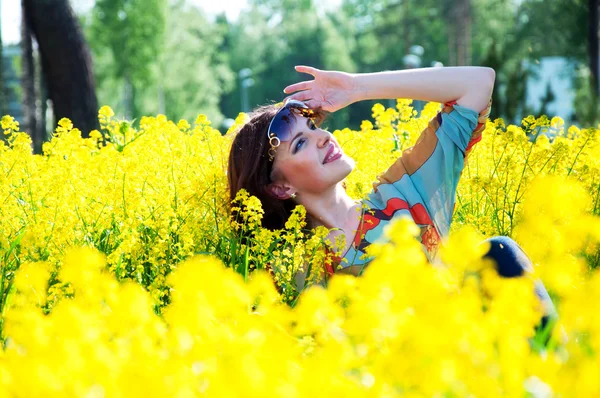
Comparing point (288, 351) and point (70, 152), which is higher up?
point (288, 351)

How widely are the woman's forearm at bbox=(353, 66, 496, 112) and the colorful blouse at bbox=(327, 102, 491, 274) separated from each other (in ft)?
0.19

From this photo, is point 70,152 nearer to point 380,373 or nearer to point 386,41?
point 380,373

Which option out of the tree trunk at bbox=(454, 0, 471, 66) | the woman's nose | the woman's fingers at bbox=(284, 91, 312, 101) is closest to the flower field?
the woman's nose

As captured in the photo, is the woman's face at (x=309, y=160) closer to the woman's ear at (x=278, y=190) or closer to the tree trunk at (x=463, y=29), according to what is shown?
the woman's ear at (x=278, y=190)

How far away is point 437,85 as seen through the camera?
11.1 feet

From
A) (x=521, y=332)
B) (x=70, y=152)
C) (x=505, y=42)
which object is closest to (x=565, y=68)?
(x=505, y=42)

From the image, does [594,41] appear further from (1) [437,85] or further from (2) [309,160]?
(2) [309,160]

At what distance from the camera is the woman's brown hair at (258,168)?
341cm

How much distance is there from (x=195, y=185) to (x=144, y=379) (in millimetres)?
2402

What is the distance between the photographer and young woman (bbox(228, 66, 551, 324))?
330 centimetres

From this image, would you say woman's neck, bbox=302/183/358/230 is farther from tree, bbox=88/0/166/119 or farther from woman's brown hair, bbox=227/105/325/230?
tree, bbox=88/0/166/119

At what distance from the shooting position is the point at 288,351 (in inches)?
54.0

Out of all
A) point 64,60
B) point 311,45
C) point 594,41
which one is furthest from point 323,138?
point 311,45

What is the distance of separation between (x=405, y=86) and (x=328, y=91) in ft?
1.05
